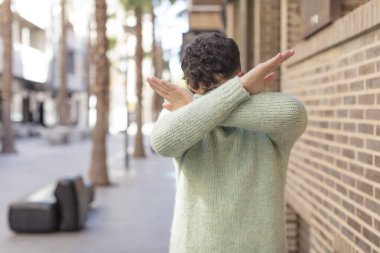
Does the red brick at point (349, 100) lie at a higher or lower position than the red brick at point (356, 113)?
higher

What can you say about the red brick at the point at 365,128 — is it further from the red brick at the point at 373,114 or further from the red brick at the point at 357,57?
the red brick at the point at 357,57

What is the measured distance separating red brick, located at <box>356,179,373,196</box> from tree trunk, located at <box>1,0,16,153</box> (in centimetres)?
2061

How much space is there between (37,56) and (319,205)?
43.3 m

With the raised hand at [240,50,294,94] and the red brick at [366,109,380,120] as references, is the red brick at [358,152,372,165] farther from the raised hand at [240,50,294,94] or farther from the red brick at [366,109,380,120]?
the raised hand at [240,50,294,94]

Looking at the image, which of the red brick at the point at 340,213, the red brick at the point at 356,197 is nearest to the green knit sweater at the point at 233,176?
the red brick at the point at 356,197

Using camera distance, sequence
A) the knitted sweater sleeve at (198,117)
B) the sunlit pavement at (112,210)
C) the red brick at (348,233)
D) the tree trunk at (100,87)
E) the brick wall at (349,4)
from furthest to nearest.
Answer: the tree trunk at (100,87) < the sunlit pavement at (112,210) < the brick wall at (349,4) < the red brick at (348,233) < the knitted sweater sleeve at (198,117)

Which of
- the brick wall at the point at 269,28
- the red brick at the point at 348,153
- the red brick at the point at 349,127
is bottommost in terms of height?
the red brick at the point at 348,153

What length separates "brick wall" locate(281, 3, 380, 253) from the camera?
9.74ft

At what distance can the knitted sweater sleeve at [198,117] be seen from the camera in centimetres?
198

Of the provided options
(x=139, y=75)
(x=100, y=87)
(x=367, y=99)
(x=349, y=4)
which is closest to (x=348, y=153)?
(x=367, y=99)

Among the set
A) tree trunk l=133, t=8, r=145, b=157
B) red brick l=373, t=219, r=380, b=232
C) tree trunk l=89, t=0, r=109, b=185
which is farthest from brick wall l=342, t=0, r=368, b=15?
tree trunk l=133, t=8, r=145, b=157

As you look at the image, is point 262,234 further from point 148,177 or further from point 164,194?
point 148,177

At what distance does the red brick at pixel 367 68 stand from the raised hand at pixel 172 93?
1.24m

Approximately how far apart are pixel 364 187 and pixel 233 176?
1.22m
